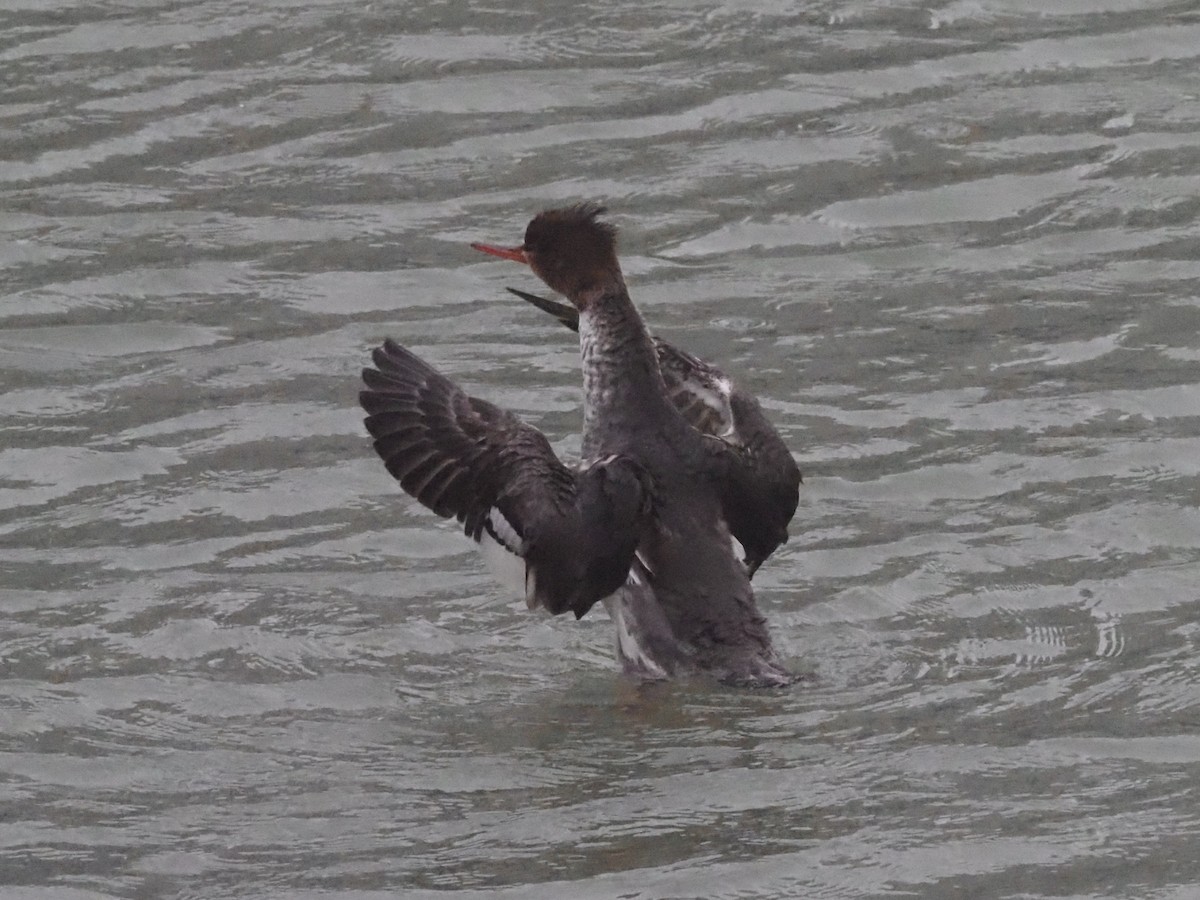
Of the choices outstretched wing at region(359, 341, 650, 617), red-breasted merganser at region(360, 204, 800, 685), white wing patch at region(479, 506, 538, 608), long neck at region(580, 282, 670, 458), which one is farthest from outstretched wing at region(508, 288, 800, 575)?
white wing patch at region(479, 506, 538, 608)

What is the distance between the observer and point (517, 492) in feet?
28.4

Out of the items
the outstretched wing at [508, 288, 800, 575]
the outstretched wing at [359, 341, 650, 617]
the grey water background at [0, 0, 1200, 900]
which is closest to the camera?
the grey water background at [0, 0, 1200, 900]

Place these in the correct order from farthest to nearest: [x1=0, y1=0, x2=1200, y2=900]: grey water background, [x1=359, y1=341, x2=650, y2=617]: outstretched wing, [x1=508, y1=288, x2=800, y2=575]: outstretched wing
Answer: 1. [x1=508, y1=288, x2=800, y2=575]: outstretched wing
2. [x1=359, y1=341, x2=650, y2=617]: outstretched wing
3. [x1=0, y1=0, x2=1200, y2=900]: grey water background

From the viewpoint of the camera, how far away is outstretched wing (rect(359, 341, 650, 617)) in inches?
341

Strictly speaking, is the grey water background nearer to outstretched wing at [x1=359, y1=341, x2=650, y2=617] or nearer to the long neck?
outstretched wing at [x1=359, y1=341, x2=650, y2=617]

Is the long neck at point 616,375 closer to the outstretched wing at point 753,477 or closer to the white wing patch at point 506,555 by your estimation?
the outstretched wing at point 753,477

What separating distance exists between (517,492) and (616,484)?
0.38 metres

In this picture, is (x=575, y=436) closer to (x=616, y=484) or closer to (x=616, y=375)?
(x=616, y=375)

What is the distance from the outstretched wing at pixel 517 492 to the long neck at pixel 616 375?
35cm

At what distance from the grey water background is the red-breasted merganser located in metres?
0.25

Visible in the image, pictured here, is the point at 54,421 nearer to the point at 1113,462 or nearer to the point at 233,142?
the point at 233,142

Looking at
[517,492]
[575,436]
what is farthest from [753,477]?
[575,436]

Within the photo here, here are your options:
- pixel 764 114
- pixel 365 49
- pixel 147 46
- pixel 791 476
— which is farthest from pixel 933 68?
pixel 791 476

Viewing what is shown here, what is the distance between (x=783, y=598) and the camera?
9.41 m
